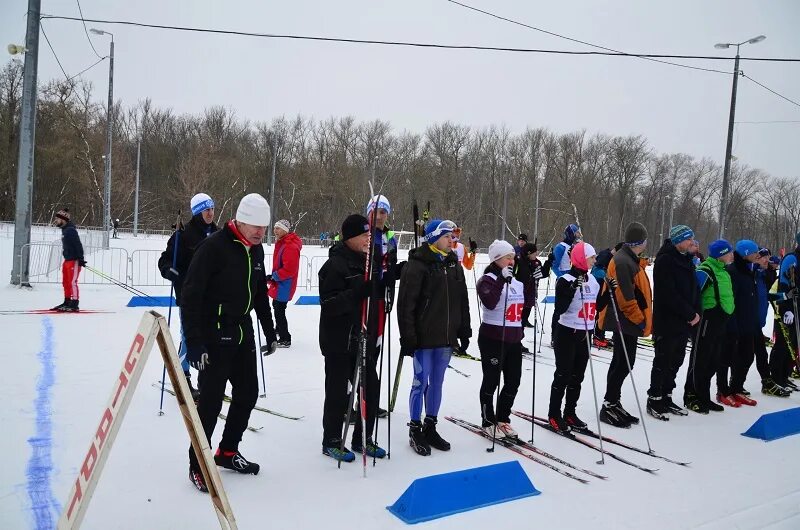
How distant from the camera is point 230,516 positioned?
3.16 m

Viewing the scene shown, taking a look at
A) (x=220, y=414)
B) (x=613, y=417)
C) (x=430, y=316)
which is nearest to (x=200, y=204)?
(x=220, y=414)

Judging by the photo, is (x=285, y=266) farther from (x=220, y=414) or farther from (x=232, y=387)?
(x=232, y=387)

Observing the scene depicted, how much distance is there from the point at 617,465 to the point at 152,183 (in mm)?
60752

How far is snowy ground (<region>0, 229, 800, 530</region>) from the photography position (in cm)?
383

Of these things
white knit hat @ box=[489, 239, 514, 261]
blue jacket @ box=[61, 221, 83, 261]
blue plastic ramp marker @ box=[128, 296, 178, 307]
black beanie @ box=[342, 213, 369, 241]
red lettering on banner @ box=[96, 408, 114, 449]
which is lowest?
blue plastic ramp marker @ box=[128, 296, 178, 307]

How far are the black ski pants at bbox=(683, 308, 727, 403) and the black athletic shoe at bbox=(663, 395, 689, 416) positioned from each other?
36cm

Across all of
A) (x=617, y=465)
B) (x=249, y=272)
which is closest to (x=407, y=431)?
(x=617, y=465)

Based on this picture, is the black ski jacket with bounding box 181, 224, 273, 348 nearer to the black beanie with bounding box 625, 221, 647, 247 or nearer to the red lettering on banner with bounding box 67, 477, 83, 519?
the red lettering on banner with bounding box 67, 477, 83, 519

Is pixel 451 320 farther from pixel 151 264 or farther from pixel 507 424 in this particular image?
pixel 151 264

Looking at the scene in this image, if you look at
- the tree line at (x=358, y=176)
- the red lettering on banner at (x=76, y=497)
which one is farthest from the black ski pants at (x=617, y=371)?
the tree line at (x=358, y=176)

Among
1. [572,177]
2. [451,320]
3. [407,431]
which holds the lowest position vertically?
[407,431]

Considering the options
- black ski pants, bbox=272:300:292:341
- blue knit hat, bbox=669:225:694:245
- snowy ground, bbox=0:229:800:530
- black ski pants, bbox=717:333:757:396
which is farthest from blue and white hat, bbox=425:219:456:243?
black ski pants, bbox=717:333:757:396

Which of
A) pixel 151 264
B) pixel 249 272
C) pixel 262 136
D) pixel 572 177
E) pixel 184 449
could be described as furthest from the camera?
pixel 572 177

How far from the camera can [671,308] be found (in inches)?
256
